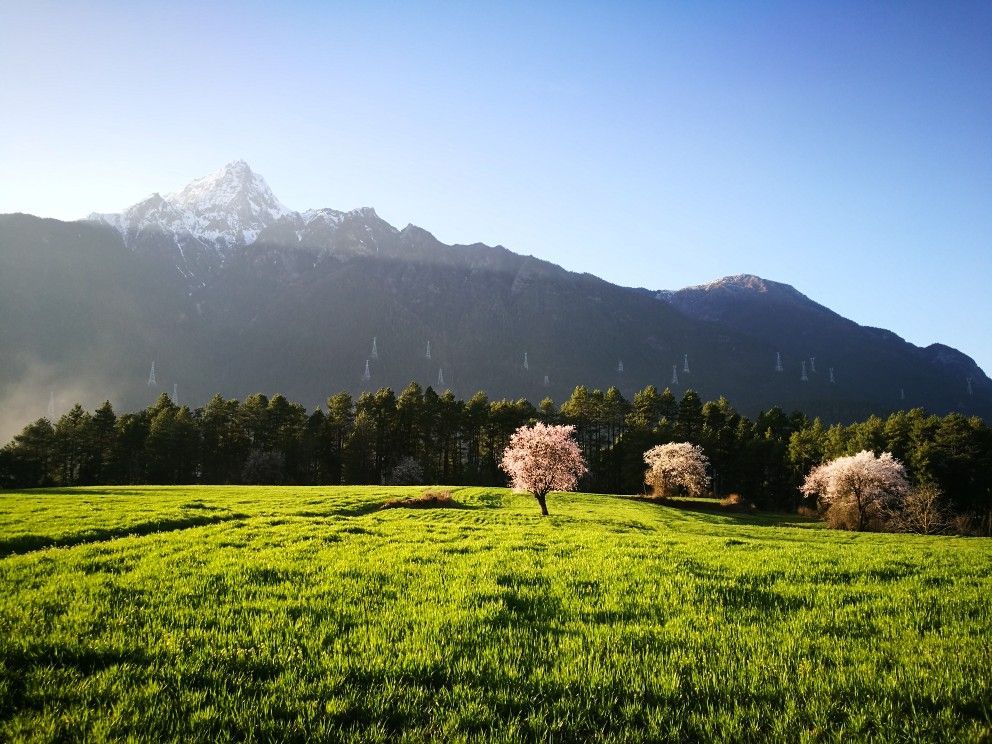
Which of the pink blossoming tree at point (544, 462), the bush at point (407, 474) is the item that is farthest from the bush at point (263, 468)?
the pink blossoming tree at point (544, 462)

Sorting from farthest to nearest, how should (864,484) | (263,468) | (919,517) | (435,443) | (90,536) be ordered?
1. (435,443)
2. (263,468)
3. (864,484)
4. (919,517)
5. (90,536)

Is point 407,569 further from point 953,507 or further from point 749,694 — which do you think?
point 953,507

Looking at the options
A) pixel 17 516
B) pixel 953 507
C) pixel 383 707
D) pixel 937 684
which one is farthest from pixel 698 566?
pixel 953 507

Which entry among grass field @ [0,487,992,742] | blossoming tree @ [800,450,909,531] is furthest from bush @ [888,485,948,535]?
grass field @ [0,487,992,742]

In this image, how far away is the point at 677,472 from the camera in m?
77.6

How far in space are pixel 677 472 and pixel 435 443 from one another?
5108 centimetres

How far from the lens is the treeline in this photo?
7950cm

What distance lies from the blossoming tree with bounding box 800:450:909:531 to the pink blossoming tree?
38.4m

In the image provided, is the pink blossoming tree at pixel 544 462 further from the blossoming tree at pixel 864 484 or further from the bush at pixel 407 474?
the bush at pixel 407 474

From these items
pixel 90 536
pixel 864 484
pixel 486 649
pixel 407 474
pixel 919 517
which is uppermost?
pixel 486 649

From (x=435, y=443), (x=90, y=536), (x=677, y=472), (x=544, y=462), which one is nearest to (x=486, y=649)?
(x=90, y=536)

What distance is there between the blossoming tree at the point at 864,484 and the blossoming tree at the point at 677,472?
1896 cm

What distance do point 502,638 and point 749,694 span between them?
3885 mm

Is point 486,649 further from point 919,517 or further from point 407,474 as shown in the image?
point 407,474
